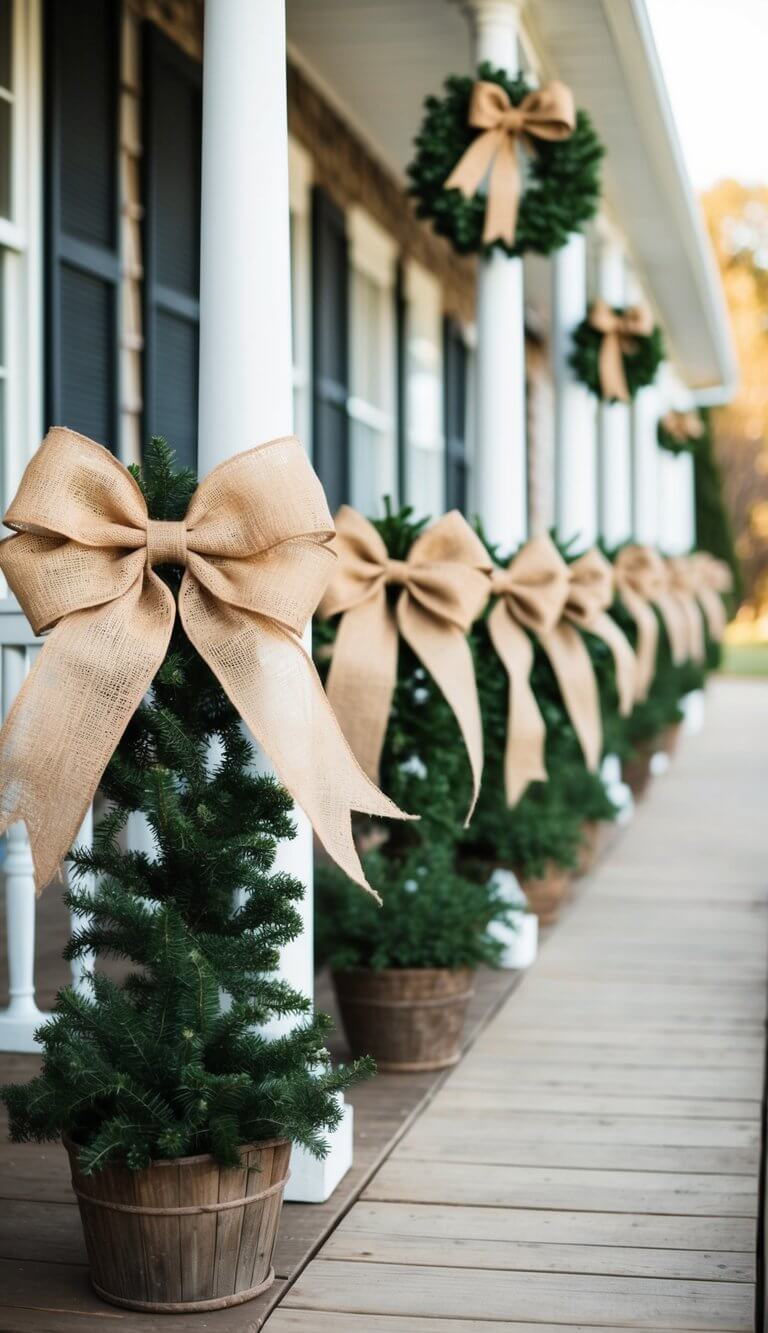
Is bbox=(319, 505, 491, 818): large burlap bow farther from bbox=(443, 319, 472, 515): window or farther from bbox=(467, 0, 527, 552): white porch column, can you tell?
bbox=(443, 319, 472, 515): window

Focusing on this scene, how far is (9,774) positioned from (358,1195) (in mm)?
1054

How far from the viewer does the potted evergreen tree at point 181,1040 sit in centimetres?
219

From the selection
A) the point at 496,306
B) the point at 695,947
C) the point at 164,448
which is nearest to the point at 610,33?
the point at 496,306

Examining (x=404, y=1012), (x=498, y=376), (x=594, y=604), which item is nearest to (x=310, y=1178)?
(x=404, y=1012)

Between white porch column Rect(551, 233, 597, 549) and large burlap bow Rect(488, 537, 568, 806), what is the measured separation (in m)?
2.02

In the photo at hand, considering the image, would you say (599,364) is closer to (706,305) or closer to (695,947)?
(695,947)

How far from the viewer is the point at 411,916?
11.5 feet

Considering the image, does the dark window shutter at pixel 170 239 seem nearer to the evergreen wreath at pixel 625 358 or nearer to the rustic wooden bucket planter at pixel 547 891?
the evergreen wreath at pixel 625 358

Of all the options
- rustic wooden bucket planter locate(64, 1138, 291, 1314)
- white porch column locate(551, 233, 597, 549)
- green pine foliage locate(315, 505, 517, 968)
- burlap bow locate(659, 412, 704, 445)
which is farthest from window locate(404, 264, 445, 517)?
rustic wooden bucket planter locate(64, 1138, 291, 1314)

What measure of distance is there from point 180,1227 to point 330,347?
542 cm

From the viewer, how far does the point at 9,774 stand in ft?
7.40

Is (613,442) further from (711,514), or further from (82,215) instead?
(711,514)

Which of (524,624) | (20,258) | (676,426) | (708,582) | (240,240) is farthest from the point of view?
(708,582)

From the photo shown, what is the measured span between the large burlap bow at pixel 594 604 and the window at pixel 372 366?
3.00 meters
